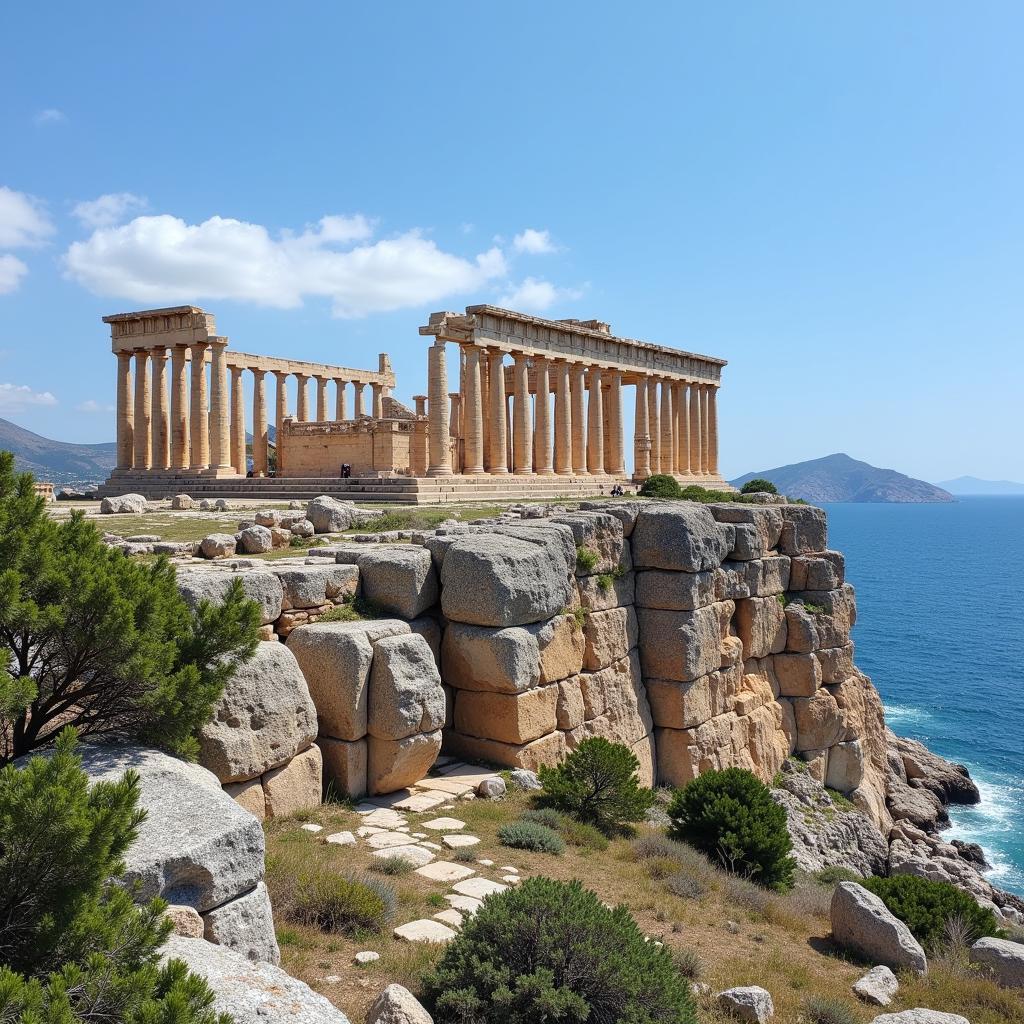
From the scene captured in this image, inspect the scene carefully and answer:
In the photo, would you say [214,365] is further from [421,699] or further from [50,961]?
[50,961]

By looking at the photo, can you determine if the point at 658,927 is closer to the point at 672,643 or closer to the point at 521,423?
the point at 672,643

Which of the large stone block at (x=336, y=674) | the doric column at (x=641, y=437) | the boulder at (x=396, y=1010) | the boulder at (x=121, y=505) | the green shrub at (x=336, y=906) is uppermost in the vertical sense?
the doric column at (x=641, y=437)

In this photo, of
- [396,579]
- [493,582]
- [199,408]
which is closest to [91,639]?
[396,579]

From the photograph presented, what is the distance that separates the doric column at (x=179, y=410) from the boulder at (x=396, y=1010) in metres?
39.1

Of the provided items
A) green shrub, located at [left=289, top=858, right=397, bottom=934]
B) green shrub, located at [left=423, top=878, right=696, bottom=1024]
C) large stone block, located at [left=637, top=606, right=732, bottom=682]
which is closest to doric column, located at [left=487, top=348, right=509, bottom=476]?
large stone block, located at [left=637, top=606, right=732, bottom=682]

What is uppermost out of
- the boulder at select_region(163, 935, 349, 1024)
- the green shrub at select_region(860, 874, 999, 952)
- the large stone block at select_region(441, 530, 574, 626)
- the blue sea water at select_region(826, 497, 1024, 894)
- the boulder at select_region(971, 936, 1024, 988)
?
the large stone block at select_region(441, 530, 574, 626)

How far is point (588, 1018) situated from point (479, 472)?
30745 millimetres

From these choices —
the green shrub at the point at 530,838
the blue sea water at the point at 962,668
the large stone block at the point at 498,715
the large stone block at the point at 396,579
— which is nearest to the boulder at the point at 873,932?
the green shrub at the point at 530,838

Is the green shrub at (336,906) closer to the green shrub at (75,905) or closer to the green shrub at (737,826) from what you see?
the green shrub at (75,905)

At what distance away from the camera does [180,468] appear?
1624 inches

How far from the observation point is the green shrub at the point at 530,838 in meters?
9.59

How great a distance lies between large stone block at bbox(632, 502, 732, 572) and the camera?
55.7ft

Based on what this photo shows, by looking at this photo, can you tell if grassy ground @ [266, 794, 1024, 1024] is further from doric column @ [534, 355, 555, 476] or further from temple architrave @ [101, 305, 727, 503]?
doric column @ [534, 355, 555, 476]

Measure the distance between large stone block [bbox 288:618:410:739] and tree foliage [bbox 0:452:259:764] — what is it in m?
2.90
